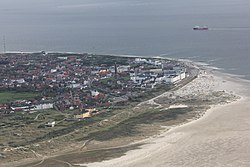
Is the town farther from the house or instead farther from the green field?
the house

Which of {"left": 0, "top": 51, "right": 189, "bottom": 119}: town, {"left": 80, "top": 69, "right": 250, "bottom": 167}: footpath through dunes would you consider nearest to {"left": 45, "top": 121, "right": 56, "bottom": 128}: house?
{"left": 0, "top": 51, "right": 189, "bottom": 119}: town

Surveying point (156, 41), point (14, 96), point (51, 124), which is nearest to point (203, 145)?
point (51, 124)

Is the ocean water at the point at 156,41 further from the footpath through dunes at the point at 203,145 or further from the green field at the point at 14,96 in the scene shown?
the green field at the point at 14,96

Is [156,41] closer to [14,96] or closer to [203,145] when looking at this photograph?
[14,96]

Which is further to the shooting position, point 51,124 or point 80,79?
point 80,79

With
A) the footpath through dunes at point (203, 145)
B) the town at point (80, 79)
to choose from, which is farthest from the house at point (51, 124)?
the footpath through dunes at point (203, 145)

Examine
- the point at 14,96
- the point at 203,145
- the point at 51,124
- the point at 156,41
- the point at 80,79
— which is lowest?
the point at 203,145

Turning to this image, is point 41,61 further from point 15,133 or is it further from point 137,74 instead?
point 15,133
